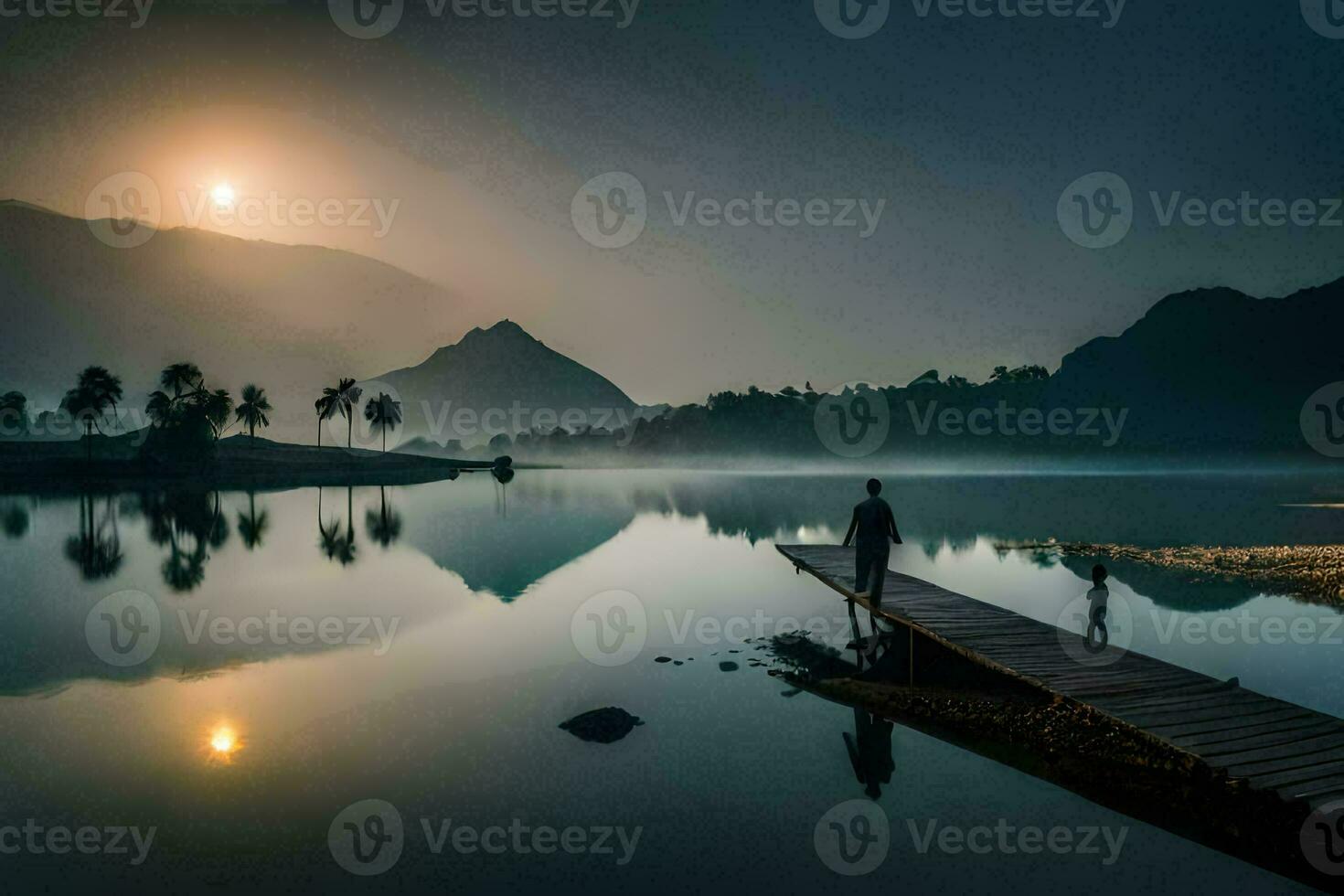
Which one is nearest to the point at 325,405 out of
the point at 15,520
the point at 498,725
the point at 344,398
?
the point at 344,398

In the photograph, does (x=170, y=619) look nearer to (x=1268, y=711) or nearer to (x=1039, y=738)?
(x=1039, y=738)

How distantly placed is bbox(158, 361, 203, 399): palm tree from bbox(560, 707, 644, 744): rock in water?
14807cm

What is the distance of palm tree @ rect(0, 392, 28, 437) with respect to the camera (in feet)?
559

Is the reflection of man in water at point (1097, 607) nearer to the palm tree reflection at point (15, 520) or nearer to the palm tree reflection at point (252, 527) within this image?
the palm tree reflection at point (252, 527)

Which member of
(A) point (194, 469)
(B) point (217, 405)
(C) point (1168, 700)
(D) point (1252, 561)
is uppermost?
(B) point (217, 405)

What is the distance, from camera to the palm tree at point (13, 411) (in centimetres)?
17025

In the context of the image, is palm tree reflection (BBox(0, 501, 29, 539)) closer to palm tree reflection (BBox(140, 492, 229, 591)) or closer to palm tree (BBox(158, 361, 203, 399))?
palm tree reflection (BBox(140, 492, 229, 591))

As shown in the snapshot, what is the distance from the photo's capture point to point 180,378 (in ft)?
444

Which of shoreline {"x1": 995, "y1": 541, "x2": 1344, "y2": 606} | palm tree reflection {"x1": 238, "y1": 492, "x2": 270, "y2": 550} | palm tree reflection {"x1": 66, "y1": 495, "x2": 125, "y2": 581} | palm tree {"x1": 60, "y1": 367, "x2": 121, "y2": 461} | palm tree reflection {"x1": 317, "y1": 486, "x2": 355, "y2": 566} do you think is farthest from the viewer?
palm tree {"x1": 60, "y1": 367, "x2": 121, "y2": 461}

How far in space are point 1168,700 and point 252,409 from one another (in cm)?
19076

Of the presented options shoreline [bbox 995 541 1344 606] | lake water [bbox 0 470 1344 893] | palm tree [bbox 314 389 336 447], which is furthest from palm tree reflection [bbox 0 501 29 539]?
palm tree [bbox 314 389 336 447]

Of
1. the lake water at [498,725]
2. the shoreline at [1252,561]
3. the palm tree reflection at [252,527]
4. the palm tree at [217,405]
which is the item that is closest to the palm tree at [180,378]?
the palm tree at [217,405]

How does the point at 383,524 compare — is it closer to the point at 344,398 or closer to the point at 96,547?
the point at 96,547

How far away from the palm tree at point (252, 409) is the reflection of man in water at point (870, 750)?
601 feet
